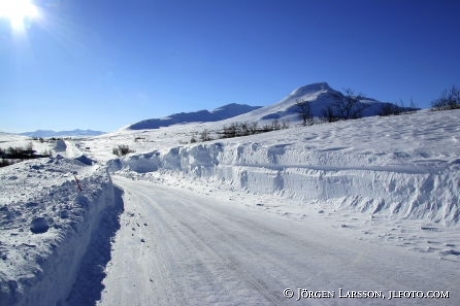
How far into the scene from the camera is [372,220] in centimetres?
905

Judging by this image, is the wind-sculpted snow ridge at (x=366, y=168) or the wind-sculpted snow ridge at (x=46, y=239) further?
the wind-sculpted snow ridge at (x=366, y=168)

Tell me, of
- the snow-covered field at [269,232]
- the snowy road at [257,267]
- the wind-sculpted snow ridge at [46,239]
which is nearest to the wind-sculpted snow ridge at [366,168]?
the snow-covered field at [269,232]

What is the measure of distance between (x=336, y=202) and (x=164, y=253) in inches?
238

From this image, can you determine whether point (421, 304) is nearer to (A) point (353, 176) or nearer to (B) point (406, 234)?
(B) point (406, 234)

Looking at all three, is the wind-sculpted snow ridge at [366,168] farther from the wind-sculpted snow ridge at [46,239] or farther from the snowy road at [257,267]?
the wind-sculpted snow ridge at [46,239]

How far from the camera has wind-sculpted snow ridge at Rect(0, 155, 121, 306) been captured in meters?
4.39

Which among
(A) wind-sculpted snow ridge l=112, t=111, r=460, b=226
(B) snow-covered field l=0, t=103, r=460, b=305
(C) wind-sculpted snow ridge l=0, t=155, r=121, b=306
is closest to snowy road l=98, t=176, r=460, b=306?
(B) snow-covered field l=0, t=103, r=460, b=305

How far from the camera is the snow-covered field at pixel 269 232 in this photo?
5.16 m

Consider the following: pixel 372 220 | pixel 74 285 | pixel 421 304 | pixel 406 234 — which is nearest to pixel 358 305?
pixel 421 304

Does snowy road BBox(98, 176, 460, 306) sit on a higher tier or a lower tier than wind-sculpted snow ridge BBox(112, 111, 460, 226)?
lower

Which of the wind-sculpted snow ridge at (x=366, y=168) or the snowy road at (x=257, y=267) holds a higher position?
the wind-sculpted snow ridge at (x=366, y=168)

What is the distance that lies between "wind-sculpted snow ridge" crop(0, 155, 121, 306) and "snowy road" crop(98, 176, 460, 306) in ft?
2.11

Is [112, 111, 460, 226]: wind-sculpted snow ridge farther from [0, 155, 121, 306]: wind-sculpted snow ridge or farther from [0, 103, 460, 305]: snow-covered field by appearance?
[0, 155, 121, 306]: wind-sculpted snow ridge

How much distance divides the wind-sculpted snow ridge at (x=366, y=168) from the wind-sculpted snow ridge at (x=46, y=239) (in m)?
6.76
